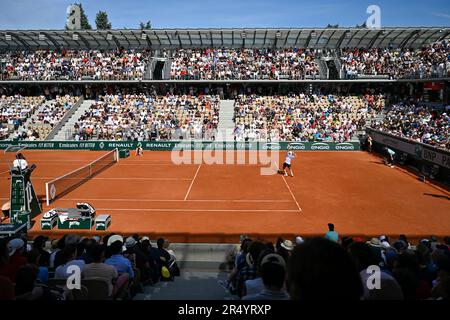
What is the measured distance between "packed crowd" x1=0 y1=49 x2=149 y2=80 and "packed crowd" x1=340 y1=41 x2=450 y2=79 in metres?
26.3

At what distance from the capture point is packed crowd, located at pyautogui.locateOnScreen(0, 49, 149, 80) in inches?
1885

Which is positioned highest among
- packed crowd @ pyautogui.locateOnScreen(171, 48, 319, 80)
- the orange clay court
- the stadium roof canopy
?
the stadium roof canopy

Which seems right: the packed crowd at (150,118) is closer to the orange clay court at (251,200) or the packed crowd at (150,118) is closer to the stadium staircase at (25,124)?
the stadium staircase at (25,124)

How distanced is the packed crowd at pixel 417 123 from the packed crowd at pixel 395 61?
154 inches

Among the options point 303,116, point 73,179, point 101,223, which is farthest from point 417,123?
point 101,223

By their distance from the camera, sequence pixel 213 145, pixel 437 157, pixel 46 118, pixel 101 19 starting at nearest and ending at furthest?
pixel 437 157 < pixel 213 145 < pixel 46 118 < pixel 101 19

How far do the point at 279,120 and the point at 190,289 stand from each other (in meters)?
35.7

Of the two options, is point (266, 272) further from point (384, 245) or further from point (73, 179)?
point (73, 179)

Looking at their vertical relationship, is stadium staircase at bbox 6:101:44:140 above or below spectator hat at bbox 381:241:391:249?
above

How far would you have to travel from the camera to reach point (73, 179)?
23.6 metres

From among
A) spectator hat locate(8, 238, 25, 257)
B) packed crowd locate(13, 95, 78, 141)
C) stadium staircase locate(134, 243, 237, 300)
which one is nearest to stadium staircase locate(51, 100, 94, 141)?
packed crowd locate(13, 95, 78, 141)

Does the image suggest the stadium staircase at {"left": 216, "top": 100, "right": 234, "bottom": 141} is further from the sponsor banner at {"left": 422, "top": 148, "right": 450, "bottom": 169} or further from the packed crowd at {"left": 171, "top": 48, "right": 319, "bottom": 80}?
the sponsor banner at {"left": 422, "top": 148, "right": 450, "bottom": 169}

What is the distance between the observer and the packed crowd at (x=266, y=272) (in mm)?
1988

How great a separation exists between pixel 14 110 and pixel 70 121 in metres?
7.43
